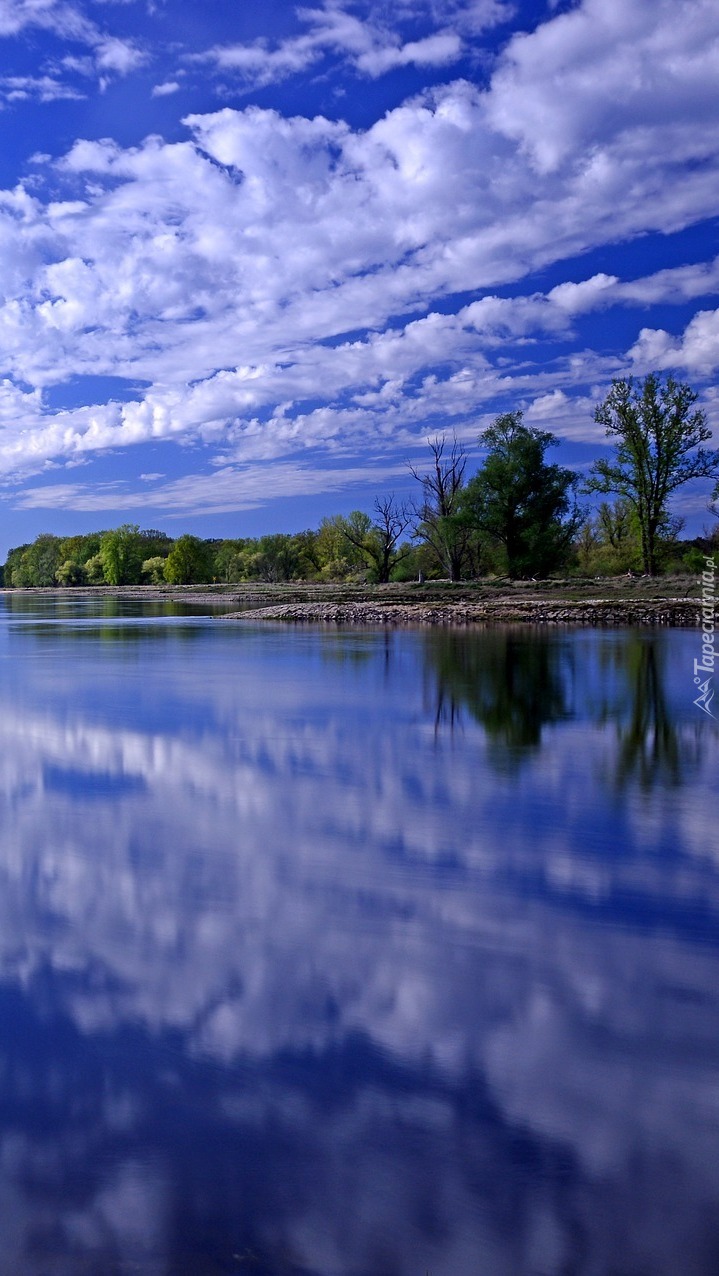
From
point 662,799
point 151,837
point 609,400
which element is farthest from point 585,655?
point 609,400

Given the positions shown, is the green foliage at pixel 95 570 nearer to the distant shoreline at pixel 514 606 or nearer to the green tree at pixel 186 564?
the green tree at pixel 186 564

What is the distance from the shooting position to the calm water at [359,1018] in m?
2.25

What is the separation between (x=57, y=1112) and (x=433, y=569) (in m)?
68.5

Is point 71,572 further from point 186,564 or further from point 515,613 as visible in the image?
point 515,613

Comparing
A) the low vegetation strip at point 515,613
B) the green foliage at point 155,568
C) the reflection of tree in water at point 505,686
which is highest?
the green foliage at point 155,568

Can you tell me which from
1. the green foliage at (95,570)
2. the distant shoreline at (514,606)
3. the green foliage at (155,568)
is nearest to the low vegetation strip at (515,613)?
the distant shoreline at (514,606)

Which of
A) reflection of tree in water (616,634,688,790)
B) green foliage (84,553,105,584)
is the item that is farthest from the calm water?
green foliage (84,553,105,584)

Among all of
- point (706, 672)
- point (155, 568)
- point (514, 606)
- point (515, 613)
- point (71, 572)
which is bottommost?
point (706, 672)

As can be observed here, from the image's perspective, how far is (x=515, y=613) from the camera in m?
34.7

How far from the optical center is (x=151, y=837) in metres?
5.50

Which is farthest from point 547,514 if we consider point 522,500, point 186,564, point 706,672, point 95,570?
point 95,570

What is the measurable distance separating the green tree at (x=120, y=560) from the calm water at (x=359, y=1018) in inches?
5103

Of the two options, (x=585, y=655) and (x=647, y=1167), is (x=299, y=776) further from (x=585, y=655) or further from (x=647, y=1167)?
(x=585, y=655)

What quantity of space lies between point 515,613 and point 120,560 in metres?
107
